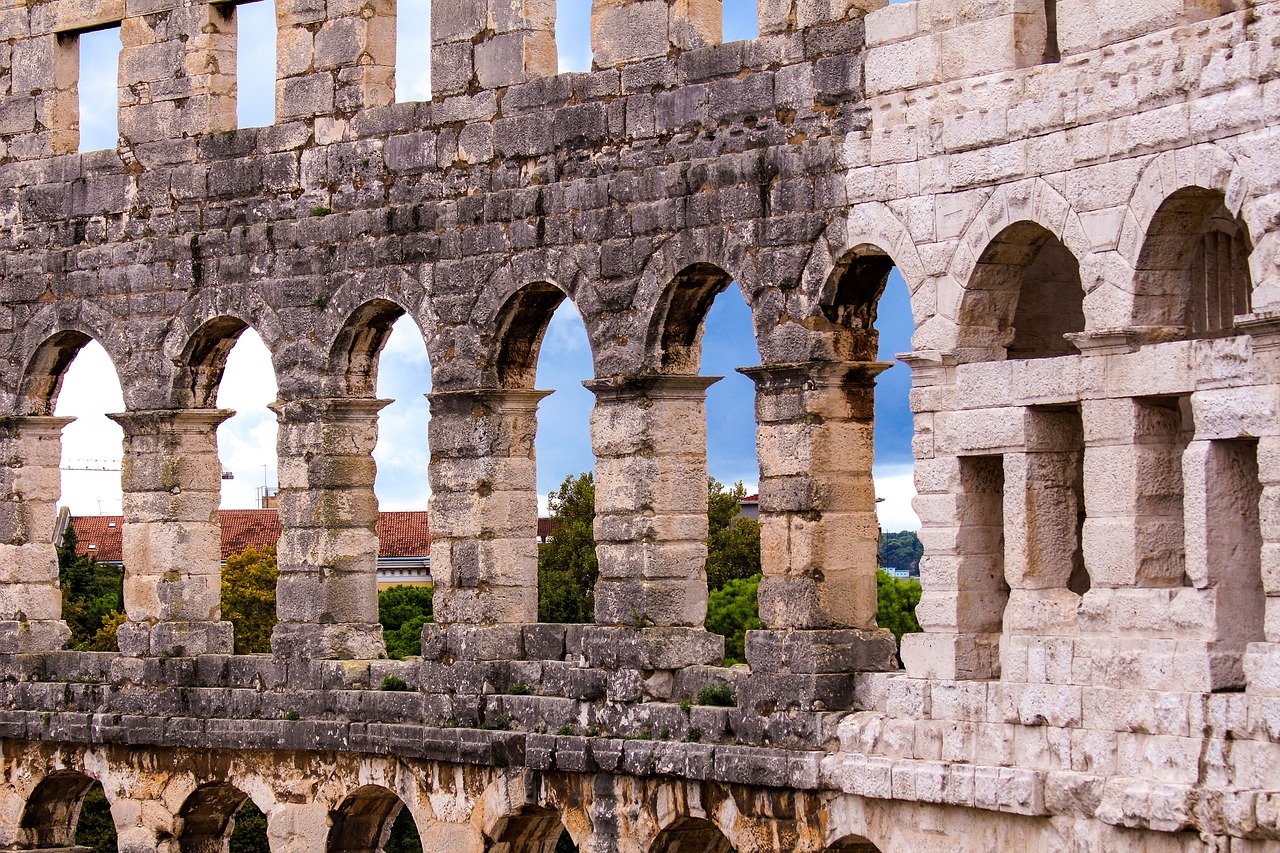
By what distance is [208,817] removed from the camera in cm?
2355

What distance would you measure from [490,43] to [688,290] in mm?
2823

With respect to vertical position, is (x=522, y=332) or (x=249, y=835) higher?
(x=522, y=332)

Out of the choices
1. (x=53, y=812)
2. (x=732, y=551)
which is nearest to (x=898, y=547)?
(x=732, y=551)

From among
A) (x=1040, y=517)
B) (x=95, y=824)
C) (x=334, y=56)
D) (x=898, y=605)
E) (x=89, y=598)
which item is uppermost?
(x=334, y=56)

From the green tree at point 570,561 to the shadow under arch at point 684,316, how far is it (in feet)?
73.6

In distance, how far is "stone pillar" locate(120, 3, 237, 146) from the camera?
23.4 metres

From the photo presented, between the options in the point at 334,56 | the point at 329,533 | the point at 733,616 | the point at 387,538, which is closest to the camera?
the point at 329,533

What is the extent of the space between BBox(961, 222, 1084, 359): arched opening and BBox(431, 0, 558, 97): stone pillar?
14.2ft

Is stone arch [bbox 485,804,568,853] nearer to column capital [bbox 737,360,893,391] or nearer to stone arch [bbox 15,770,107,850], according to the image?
column capital [bbox 737,360,893,391]

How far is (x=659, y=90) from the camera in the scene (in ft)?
66.8

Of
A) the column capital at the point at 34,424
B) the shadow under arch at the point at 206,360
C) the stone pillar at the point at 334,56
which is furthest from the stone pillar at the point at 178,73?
the column capital at the point at 34,424

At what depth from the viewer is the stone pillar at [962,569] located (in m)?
18.2

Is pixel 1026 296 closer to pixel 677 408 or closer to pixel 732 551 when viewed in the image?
pixel 677 408

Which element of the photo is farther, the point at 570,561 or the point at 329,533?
the point at 570,561
